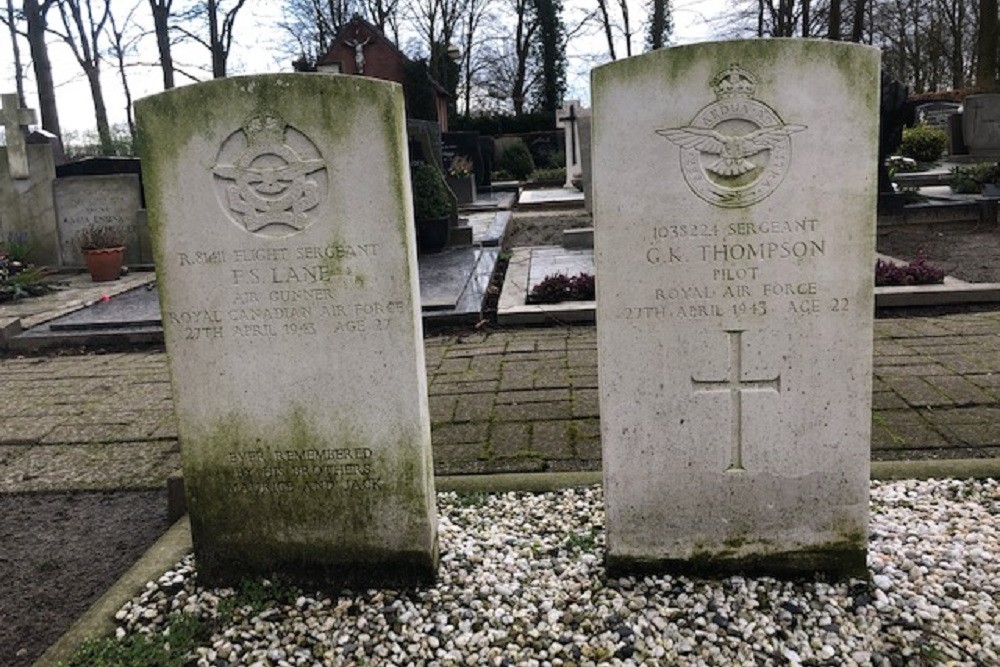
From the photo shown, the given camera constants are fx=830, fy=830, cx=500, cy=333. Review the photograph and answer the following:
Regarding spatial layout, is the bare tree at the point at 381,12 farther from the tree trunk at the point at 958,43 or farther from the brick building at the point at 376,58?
the tree trunk at the point at 958,43

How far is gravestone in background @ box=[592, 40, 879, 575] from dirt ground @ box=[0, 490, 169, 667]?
2053 millimetres

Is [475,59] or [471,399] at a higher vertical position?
[475,59]

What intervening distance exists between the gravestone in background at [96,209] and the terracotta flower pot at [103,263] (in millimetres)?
971

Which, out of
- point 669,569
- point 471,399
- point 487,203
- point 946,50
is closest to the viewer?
point 669,569

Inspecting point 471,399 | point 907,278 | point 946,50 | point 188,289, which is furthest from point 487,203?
point 946,50

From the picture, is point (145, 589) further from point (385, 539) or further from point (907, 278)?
point (907, 278)

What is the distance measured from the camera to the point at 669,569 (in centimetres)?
303

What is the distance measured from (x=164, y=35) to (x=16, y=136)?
16100mm

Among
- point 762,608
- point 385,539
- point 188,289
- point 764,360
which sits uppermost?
point 188,289

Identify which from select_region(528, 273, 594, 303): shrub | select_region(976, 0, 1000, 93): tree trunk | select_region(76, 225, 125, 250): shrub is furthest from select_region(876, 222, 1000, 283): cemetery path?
select_region(976, 0, 1000, 93): tree trunk

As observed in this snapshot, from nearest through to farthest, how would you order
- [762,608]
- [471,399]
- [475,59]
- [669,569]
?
[762,608]
[669,569]
[471,399]
[475,59]

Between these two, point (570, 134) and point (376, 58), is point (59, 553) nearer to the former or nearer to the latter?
point (570, 134)

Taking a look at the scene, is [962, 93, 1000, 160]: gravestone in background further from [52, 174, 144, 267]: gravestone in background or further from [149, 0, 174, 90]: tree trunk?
[149, 0, 174, 90]: tree trunk

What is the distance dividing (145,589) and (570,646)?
1.59 m
